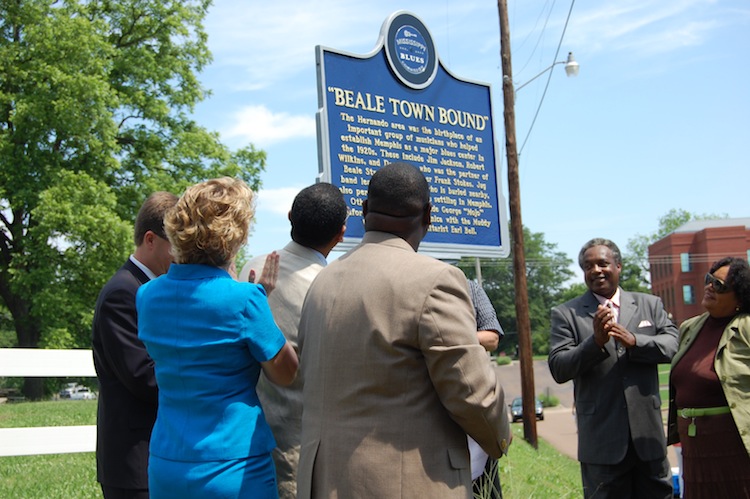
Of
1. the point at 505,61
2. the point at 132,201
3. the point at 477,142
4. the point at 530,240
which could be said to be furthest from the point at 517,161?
the point at 530,240

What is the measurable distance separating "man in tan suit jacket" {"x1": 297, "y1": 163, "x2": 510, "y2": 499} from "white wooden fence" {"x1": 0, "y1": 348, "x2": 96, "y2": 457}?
3.56 meters

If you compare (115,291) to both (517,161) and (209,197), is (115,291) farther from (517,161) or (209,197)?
(517,161)

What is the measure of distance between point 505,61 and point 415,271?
45.9ft

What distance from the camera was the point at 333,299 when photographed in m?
2.69

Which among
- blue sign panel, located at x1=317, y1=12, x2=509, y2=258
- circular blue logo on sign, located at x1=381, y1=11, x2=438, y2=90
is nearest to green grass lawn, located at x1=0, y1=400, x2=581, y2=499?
blue sign panel, located at x1=317, y1=12, x2=509, y2=258

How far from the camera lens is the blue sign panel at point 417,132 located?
20.8ft

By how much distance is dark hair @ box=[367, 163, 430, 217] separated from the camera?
8.93ft

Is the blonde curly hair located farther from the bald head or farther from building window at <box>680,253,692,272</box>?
building window at <box>680,253,692,272</box>

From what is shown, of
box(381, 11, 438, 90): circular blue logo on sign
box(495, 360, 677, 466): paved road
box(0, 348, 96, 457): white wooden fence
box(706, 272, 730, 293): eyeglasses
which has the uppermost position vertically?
box(381, 11, 438, 90): circular blue logo on sign

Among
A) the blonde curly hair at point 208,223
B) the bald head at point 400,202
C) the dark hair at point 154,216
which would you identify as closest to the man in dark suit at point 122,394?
the dark hair at point 154,216

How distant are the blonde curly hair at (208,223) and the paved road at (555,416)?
287 centimetres

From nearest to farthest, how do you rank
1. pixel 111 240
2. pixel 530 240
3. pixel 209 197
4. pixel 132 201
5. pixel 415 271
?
pixel 415 271 < pixel 209 197 < pixel 111 240 < pixel 132 201 < pixel 530 240

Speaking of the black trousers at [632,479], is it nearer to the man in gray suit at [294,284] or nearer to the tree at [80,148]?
the man in gray suit at [294,284]

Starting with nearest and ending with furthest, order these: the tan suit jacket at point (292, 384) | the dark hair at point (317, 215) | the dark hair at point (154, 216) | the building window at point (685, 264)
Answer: the tan suit jacket at point (292, 384) < the dark hair at point (317, 215) < the dark hair at point (154, 216) < the building window at point (685, 264)
